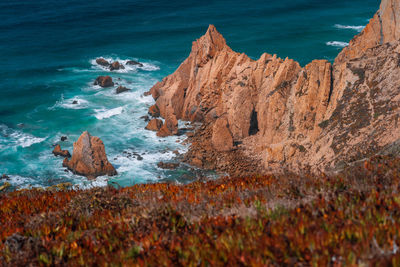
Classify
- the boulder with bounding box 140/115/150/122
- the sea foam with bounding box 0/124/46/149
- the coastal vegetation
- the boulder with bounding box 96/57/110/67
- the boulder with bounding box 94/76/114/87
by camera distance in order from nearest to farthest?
the coastal vegetation, the sea foam with bounding box 0/124/46/149, the boulder with bounding box 140/115/150/122, the boulder with bounding box 94/76/114/87, the boulder with bounding box 96/57/110/67

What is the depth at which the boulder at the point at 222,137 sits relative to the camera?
1320 inches

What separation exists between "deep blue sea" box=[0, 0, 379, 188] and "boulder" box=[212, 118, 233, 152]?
4066 mm

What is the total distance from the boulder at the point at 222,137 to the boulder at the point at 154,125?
408 inches

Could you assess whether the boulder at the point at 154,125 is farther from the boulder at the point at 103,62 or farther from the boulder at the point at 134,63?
the boulder at the point at 103,62

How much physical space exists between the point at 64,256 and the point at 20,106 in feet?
167

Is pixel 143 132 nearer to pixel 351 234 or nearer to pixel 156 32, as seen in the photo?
pixel 351 234

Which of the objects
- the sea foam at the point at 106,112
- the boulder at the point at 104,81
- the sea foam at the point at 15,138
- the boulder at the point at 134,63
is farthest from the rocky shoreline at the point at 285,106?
the boulder at the point at 134,63

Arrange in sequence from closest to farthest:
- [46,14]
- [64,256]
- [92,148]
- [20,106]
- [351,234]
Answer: [351,234], [64,256], [92,148], [20,106], [46,14]

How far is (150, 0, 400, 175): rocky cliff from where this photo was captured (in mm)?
23234

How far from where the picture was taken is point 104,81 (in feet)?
188

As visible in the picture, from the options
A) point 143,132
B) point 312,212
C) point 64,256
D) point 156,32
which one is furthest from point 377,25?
point 156,32

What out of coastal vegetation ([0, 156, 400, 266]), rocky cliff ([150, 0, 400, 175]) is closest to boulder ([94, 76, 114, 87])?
rocky cliff ([150, 0, 400, 175])

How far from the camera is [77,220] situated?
7480mm

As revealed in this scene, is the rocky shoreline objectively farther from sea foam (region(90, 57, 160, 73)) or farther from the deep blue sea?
sea foam (region(90, 57, 160, 73))
